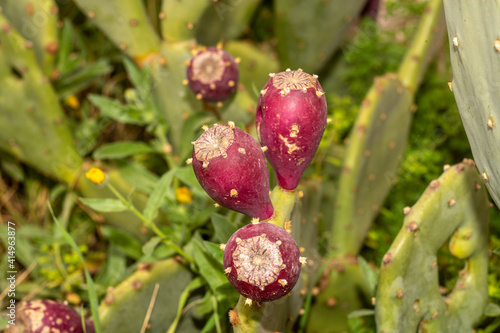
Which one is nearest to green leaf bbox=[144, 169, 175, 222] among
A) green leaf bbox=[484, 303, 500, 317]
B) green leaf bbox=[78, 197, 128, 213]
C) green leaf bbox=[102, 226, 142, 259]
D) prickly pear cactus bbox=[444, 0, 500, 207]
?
green leaf bbox=[78, 197, 128, 213]

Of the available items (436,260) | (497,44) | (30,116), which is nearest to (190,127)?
(30,116)

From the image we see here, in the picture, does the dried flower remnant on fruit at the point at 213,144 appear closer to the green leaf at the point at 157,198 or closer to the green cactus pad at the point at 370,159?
the green leaf at the point at 157,198

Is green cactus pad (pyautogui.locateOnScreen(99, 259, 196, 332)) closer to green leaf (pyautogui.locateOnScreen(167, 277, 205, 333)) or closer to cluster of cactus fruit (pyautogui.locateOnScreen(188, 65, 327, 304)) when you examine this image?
green leaf (pyautogui.locateOnScreen(167, 277, 205, 333))

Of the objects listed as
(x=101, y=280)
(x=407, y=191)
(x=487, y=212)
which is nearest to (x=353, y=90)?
(x=407, y=191)

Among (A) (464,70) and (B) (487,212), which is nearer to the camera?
(A) (464,70)

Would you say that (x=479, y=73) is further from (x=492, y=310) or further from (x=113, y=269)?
(x=113, y=269)

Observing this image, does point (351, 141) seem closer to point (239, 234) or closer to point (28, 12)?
point (239, 234)

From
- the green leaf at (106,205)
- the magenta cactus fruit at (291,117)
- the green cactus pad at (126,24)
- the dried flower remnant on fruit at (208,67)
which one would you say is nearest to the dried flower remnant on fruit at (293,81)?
the magenta cactus fruit at (291,117)
